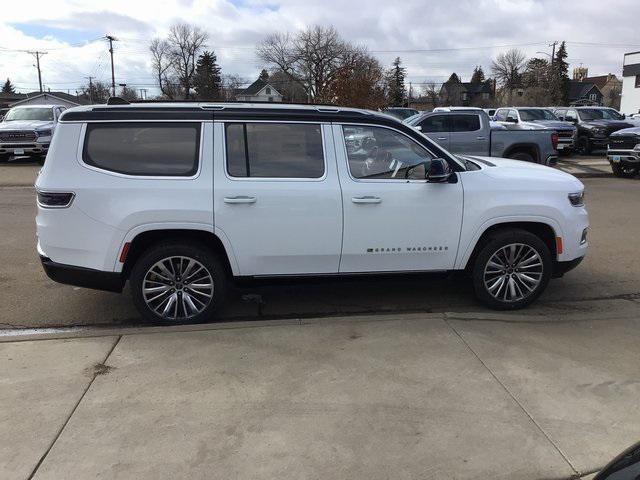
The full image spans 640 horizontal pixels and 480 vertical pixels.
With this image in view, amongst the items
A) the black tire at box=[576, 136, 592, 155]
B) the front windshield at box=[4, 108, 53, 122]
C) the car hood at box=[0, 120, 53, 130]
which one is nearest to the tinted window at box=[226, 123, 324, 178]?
the car hood at box=[0, 120, 53, 130]

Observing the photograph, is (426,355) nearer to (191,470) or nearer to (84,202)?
(191,470)

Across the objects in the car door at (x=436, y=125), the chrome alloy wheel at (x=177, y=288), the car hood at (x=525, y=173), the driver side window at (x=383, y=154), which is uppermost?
the car door at (x=436, y=125)

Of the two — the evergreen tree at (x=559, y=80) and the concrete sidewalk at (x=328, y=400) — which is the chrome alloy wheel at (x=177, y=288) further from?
the evergreen tree at (x=559, y=80)

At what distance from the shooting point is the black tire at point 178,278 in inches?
180

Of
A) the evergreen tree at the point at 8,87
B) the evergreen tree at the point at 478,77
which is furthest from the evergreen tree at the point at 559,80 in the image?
the evergreen tree at the point at 8,87

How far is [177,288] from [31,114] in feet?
58.1

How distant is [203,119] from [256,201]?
81 cm

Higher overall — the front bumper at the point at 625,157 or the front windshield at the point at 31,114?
the front windshield at the point at 31,114

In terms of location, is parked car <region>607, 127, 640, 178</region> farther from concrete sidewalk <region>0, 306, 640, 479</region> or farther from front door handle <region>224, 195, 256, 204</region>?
front door handle <region>224, 195, 256, 204</region>

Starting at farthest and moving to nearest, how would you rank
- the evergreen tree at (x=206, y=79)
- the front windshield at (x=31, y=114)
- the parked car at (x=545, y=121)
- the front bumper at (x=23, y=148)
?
the evergreen tree at (x=206, y=79), the parked car at (x=545, y=121), the front windshield at (x=31, y=114), the front bumper at (x=23, y=148)

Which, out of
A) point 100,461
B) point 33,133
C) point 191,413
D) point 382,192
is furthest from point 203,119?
point 33,133

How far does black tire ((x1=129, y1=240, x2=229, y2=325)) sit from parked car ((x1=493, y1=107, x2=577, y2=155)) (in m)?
17.4

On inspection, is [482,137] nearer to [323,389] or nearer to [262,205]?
[262,205]

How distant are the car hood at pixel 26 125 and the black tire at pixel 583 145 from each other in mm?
19567
